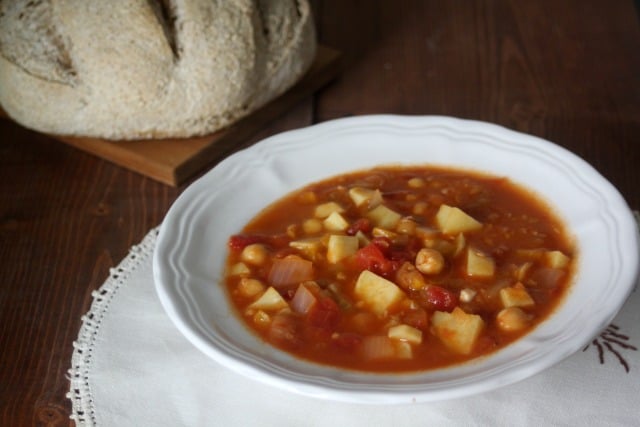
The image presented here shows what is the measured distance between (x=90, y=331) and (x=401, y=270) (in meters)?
1.07

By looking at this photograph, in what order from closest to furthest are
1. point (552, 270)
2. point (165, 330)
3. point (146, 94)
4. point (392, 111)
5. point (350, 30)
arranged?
point (552, 270), point (165, 330), point (146, 94), point (392, 111), point (350, 30)

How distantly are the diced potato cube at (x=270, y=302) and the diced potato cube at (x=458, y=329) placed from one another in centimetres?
46

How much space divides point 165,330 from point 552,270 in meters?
1.28

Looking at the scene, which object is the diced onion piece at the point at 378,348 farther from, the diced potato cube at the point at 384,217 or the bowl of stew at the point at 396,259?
the diced potato cube at the point at 384,217

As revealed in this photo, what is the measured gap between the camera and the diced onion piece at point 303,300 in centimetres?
269

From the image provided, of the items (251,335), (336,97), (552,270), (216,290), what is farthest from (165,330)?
(336,97)

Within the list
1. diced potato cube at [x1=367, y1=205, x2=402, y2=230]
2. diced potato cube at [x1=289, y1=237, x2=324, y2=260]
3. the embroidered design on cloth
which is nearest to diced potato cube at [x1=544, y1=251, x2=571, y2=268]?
diced potato cube at [x1=367, y1=205, x2=402, y2=230]

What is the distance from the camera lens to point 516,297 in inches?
105

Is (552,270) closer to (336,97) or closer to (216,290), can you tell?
(216,290)

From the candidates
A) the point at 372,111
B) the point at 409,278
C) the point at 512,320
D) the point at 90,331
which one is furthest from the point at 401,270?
the point at 372,111

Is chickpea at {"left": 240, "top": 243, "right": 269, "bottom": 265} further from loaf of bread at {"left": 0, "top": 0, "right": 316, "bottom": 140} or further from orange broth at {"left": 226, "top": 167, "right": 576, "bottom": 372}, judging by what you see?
loaf of bread at {"left": 0, "top": 0, "right": 316, "bottom": 140}

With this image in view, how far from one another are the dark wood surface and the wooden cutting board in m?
0.04

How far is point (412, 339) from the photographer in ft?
8.36

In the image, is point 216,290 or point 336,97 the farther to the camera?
point 336,97
